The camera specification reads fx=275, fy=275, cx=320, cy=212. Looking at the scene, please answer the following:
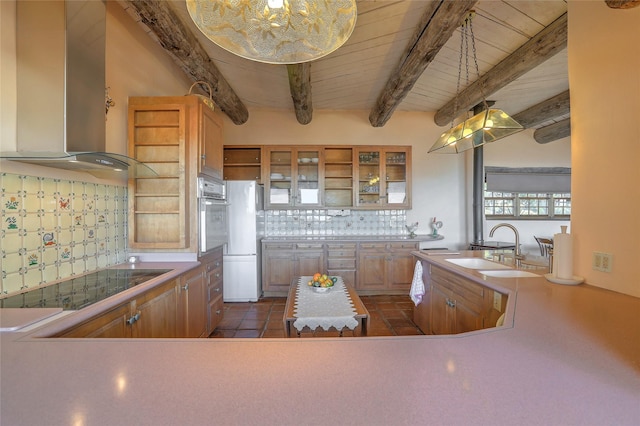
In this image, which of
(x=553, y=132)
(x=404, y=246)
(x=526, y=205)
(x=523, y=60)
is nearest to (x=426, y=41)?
(x=523, y=60)

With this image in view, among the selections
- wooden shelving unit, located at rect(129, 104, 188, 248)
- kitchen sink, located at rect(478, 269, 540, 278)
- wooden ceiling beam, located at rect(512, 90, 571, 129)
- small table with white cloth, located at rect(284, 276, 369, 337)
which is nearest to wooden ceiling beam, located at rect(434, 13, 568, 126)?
wooden ceiling beam, located at rect(512, 90, 571, 129)

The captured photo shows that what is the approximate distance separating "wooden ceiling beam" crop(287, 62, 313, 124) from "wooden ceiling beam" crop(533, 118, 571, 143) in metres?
4.11

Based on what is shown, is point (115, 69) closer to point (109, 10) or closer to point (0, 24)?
point (109, 10)

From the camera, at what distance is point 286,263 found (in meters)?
3.95

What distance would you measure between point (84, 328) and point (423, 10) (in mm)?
3064

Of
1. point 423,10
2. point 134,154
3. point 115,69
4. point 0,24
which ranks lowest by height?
point 134,154

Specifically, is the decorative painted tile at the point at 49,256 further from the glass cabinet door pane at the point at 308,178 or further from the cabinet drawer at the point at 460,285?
the glass cabinet door pane at the point at 308,178

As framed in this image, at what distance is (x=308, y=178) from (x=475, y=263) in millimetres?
2684

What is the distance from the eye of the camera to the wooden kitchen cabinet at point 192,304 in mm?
2082

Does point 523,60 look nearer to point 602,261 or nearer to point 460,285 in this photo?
point 602,261

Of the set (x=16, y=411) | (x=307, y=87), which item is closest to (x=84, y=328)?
(x=16, y=411)

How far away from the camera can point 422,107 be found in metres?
4.42

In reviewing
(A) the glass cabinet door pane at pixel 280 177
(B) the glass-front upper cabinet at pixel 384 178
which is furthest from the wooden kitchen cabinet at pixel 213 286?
(B) the glass-front upper cabinet at pixel 384 178

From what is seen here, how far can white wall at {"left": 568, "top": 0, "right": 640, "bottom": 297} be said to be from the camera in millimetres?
1302
